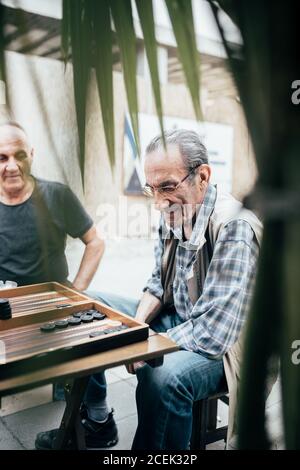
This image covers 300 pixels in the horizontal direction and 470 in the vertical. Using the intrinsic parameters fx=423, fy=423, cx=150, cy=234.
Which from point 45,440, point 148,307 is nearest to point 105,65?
point 148,307

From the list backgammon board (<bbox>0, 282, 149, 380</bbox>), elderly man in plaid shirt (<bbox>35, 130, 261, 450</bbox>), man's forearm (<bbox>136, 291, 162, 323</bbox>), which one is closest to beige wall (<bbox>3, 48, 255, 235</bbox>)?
backgammon board (<bbox>0, 282, 149, 380</bbox>)

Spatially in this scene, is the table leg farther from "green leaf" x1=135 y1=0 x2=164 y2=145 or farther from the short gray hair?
"green leaf" x1=135 y1=0 x2=164 y2=145

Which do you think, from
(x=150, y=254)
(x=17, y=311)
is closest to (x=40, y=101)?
(x=17, y=311)

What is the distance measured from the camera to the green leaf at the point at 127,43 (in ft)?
1.41

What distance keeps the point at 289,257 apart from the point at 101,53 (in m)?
0.27

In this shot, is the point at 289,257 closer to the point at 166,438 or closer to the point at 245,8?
the point at 245,8

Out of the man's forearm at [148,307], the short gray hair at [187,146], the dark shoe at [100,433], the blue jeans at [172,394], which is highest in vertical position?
the short gray hair at [187,146]

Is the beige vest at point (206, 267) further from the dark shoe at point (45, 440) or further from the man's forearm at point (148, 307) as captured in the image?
the dark shoe at point (45, 440)

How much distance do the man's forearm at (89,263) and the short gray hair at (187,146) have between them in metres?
1.14

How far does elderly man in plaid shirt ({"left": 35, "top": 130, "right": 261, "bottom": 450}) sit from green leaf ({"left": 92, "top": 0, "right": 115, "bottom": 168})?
1.18 m

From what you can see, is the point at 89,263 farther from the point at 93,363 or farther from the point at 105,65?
the point at 105,65

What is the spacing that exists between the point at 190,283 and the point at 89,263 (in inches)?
45.5

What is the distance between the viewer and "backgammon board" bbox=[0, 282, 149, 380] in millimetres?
1204

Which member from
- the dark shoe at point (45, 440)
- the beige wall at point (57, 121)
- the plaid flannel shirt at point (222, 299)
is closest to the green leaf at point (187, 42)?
the beige wall at point (57, 121)
